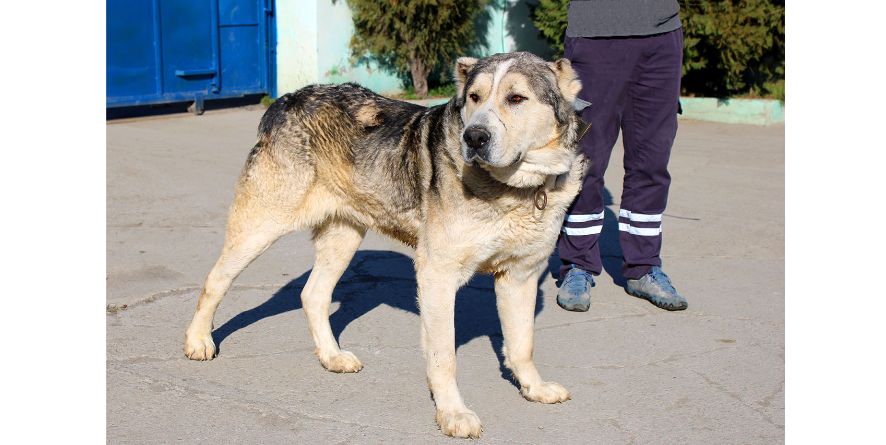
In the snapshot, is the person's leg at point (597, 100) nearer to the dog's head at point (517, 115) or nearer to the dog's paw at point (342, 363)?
the dog's head at point (517, 115)

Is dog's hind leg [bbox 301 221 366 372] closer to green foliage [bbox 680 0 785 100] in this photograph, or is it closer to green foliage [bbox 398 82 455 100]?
green foliage [bbox 680 0 785 100]

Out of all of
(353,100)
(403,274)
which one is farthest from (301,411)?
(403,274)

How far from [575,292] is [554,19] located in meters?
7.84

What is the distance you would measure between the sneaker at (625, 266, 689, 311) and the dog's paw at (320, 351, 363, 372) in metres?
1.92

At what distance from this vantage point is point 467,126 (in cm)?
379

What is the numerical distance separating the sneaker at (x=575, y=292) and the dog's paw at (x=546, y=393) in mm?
1293

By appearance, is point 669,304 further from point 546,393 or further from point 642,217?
point 546,393

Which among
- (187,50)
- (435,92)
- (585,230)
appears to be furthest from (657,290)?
(435,92)

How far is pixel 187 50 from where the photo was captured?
480 inches

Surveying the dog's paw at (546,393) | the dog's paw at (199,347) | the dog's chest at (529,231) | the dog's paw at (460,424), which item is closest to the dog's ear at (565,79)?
the dog's chest at (529,231)

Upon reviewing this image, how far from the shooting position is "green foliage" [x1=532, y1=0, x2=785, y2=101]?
1217 centimetres

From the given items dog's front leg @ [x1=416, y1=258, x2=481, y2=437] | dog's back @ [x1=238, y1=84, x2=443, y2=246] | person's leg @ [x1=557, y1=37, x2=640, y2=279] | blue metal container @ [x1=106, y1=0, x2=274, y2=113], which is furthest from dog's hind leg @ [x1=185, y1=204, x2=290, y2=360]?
blue metal container @ [x1=106, y1=0, x2=274, y2=113]

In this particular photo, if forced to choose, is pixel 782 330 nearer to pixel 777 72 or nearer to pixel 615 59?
pixel 615 59

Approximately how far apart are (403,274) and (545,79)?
257 cm
